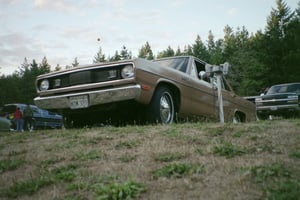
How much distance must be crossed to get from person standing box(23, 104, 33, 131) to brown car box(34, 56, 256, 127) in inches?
423

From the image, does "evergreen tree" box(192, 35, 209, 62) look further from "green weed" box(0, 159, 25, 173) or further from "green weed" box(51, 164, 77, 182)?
"green weed" box(51, 164, 77, 182)

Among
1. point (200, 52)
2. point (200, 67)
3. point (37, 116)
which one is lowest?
point (37, 116)

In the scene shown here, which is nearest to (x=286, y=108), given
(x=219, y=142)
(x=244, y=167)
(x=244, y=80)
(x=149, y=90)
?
(x=149, y=90)

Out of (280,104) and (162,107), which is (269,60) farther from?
(162,107)

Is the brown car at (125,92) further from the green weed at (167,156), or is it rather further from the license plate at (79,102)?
the green weed at (167,156)

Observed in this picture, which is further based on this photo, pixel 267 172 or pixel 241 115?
pixel 241 115

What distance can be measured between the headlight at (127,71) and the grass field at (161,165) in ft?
3.08

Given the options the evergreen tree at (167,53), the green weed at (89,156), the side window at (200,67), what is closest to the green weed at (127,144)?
the green weed at (89,156)

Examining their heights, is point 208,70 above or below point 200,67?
below

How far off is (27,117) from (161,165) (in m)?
15.0

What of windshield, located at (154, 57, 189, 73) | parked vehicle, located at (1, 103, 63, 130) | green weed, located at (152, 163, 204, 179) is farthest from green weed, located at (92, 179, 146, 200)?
parked vehicle, located at (1, 103, 63, 130)

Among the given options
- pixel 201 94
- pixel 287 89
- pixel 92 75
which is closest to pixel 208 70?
pixel 201 94

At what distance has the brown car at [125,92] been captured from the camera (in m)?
5.38

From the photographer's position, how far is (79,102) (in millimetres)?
5582
